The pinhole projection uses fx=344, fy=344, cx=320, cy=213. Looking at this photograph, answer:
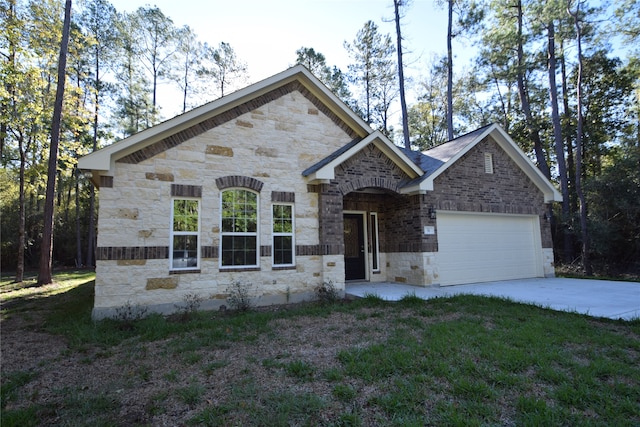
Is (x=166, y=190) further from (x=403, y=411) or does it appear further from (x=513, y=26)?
(x=513, y=26)

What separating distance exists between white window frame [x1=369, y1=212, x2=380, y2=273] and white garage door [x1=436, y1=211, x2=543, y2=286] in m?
2.04

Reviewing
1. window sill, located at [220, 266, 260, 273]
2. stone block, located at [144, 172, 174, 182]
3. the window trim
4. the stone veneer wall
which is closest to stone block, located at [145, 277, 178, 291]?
the stone veneer wall

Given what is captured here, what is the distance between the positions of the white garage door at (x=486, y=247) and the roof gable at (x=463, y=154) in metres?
1.28

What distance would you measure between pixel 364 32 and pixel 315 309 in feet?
71.5

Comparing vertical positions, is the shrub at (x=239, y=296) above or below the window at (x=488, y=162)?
below

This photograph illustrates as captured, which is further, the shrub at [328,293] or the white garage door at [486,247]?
the white garage door at [486,247]

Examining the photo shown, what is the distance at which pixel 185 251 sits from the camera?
7.80 meters

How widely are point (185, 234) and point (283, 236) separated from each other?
7.65ft

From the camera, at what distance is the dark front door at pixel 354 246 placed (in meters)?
11.5

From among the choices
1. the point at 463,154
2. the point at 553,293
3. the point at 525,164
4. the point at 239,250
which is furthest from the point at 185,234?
the point at 525,164

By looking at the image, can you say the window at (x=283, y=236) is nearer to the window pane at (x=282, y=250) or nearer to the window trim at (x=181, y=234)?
the window pane at (x=282, y=250)

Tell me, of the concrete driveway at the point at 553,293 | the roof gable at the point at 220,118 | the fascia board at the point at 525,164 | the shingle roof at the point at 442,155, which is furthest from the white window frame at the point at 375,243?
the fascia board at the point at 525,164

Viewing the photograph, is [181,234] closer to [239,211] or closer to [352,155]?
[239,211]

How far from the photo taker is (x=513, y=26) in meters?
20.1
